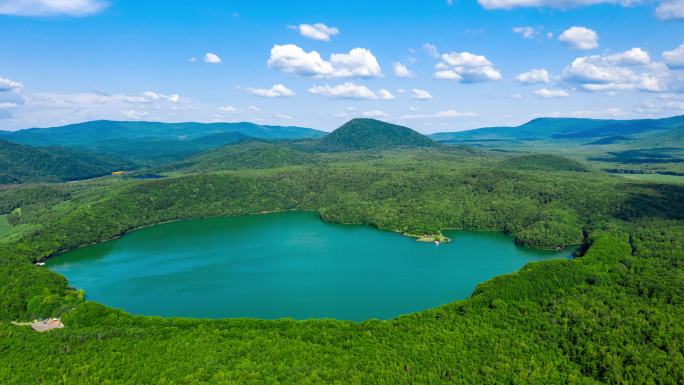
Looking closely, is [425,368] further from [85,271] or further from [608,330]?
[85,271]

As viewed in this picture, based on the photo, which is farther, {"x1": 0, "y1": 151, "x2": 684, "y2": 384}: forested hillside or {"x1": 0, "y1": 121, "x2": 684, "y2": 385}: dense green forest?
{"x1": 0, "y1": 151, "x2": 684, "y2": 384}: forested hillside

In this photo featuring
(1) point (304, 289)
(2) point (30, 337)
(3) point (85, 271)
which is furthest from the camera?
(3) point (85, 271)

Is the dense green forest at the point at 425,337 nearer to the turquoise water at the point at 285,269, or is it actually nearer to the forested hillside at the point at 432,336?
the forested hillside at the point at 432,336

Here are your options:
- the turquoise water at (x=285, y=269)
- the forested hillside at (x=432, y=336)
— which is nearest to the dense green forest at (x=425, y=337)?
the forested hillside at (x=432, y=336)

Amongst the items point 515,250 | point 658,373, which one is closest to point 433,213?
point 515,250

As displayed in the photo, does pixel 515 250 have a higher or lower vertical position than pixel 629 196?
lower

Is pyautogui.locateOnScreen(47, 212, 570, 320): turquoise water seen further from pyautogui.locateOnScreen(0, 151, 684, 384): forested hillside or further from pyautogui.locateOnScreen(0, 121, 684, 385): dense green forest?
pyautogui.locateOnScreen(0, 151, 684, 384): forested hillside

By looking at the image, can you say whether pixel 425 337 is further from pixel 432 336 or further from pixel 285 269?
pixel 285 269

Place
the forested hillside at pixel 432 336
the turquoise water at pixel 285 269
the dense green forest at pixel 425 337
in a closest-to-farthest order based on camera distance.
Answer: the dense green forest at pixel 425 337
the forested hillside at pixel 432 336
the turquoise water at pixel 285 269

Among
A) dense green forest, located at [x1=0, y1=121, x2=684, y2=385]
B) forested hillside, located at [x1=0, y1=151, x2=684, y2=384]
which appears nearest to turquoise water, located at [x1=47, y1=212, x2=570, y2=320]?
dense green forest, located at [x1=0, y1=121, x2=684, y2=385]
